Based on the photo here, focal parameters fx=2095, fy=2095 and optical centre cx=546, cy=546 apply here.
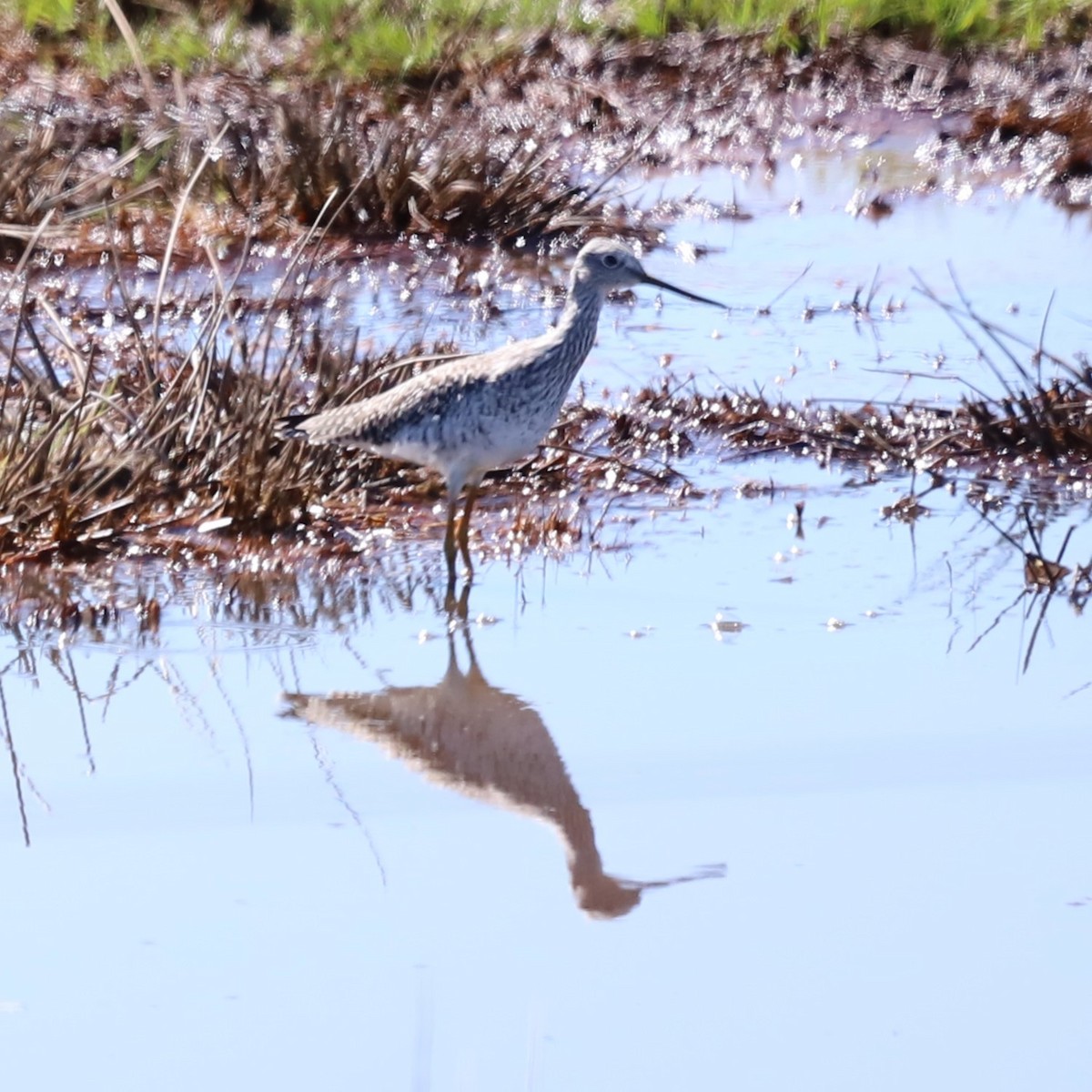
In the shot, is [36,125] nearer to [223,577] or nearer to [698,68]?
[698,68]

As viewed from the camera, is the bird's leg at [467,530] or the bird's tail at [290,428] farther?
the bird's tail at [290,428]

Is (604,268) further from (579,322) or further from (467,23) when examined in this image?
(467,23)

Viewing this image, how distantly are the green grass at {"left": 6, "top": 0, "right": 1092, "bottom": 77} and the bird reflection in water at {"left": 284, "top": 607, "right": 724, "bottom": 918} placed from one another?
9204mm

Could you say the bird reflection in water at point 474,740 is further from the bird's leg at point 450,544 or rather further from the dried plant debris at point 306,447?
the dried plant debris at point 306,447

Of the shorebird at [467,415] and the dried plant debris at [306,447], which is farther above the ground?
the shorebird at [467,415]

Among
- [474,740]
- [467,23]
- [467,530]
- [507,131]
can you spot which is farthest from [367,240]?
[474,740]

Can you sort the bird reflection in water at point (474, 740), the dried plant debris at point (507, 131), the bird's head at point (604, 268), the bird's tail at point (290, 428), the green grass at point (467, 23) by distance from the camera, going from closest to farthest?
the bird reflection in water at point (474, 740) → the bird's tail at point (290, 428) → the bird's head at point (604, 268) → the dried plant debris at point (507, 131) → the green grass at point (467, 23)

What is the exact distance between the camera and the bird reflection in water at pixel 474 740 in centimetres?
455

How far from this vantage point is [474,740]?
5.11 m

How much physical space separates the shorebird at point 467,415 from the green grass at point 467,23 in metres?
7.52

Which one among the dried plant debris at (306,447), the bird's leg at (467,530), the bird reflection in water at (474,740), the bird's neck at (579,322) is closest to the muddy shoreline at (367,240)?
the dried plant debris at (306,447)

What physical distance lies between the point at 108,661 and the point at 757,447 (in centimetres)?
307

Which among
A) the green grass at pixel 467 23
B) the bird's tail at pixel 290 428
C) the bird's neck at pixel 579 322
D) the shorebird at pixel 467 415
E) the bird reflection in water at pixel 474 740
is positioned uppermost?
the green grass at pixel 467 23

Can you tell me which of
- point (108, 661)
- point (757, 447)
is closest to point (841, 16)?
point (757, 447)
